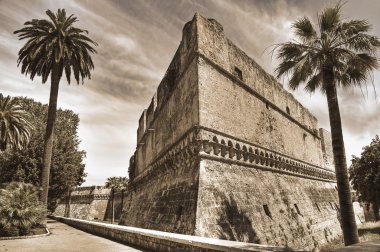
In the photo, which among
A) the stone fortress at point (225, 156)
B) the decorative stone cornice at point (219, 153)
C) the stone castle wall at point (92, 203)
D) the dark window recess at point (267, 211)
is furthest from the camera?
the stone castle wall at point (92, 203)

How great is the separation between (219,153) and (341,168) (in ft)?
13.9

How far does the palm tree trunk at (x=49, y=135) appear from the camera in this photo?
17625mm

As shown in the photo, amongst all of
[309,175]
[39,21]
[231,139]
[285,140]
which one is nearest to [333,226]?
[309,175]

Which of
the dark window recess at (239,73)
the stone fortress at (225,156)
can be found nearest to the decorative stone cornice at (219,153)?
the stone fortress at (225,156)

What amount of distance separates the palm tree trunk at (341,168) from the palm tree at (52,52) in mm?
17146

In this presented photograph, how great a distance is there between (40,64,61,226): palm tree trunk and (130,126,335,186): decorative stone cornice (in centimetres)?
726

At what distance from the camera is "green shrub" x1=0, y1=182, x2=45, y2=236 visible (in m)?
13.4

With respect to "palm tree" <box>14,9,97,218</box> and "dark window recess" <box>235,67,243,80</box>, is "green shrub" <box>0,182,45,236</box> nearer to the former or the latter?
"palm tree" <box>14,9,97,218</box>

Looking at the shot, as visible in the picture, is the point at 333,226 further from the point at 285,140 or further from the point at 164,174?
the point at 164,174

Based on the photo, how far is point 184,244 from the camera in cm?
608

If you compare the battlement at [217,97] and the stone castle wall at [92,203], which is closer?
the battlement at [217,97]

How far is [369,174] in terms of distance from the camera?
22.5 meters

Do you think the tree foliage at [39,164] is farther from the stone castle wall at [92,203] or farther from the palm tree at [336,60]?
the palm tree at [336,60]

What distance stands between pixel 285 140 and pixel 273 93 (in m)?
3.23
